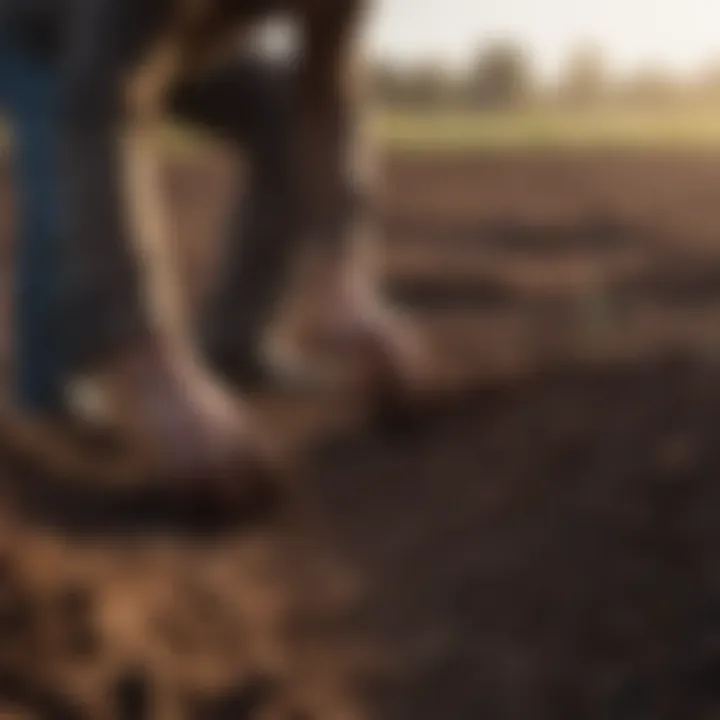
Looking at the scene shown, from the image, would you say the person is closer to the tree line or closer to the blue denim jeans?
the blue denim jeans

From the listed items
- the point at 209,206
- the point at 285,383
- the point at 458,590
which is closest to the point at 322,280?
the point at 285,383

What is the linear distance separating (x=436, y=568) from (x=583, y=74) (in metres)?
1.26

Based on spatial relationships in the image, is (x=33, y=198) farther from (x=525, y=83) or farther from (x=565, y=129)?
(x=565, y=129)

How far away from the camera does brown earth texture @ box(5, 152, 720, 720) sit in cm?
47

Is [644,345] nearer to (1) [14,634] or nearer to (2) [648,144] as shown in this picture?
(1) [14,634]

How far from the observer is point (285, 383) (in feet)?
3.04

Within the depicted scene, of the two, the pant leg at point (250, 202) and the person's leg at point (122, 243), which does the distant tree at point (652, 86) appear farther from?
the person's leg at point (122, 243)

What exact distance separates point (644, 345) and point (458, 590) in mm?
455

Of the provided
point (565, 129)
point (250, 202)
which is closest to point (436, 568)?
point (250, 202)

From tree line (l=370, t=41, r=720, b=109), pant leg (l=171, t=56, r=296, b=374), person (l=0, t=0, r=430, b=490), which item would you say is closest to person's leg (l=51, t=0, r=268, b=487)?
person (l=0, t=0, r=430, b=490)

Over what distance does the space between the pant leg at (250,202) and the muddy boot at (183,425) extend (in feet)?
0.86

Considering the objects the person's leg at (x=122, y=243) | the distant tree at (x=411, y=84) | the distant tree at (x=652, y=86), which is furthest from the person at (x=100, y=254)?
the distant tree at (x=652, y=86)

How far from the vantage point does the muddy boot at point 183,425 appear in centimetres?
64

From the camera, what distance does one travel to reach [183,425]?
25.4 inches
